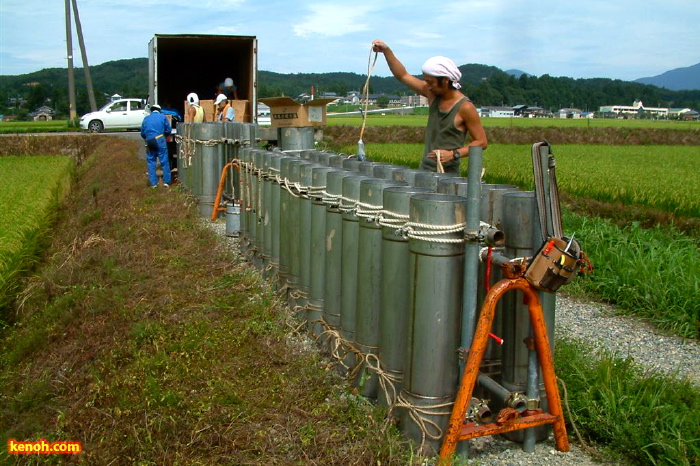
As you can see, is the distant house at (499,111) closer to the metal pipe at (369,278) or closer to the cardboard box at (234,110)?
the cardboard box at (234,110)

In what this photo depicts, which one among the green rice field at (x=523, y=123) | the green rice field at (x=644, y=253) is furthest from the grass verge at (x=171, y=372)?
the green rice field at (x=523, y=123)

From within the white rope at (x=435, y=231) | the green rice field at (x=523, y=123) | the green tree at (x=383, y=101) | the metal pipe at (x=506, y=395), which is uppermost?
the green tree at (x=383, y=101)

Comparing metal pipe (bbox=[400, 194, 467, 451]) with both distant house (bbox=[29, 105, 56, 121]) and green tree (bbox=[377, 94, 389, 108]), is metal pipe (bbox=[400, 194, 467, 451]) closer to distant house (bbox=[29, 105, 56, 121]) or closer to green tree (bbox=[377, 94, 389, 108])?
green tree (bbox=[377, 94, 389, 108])

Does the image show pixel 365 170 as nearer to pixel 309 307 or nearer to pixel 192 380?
pixel 309 307

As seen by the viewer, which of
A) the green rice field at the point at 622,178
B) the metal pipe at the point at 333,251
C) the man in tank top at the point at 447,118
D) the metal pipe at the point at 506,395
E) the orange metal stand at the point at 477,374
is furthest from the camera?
the green rice field at the point at 622,178

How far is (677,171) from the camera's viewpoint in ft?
55.7

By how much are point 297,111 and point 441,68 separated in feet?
16.4

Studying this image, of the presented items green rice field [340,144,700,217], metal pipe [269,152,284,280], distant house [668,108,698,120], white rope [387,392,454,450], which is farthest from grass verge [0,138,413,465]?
distant house [668,108,698,120]

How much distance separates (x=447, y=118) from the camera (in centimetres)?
520

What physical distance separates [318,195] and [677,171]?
14.7 metres

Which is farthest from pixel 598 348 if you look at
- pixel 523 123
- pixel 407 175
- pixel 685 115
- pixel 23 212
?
pixel 685 115

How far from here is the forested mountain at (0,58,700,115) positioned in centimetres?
6519

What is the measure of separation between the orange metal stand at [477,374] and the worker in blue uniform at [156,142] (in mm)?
10099

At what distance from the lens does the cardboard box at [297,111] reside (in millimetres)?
9617
